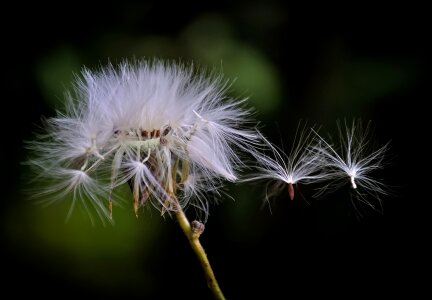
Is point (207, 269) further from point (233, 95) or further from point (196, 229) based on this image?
point (233, 95)

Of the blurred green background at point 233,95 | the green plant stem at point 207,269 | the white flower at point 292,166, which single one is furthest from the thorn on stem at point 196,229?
the blurred green background at point 233,95

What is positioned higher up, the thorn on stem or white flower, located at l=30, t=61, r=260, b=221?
white flower, located at l=30, t=61, r=260, b=221

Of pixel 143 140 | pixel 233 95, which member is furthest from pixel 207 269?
pixel 233 95

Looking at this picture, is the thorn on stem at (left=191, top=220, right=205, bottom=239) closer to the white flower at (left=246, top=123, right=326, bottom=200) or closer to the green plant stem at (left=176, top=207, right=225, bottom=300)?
the green plant stem at (left=176, top=207, right=225, bottom=300)

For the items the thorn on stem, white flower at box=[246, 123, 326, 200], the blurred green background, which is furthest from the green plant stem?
the blurred green background

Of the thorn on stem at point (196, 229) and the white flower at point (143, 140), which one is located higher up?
the white flower at point (143, 140)

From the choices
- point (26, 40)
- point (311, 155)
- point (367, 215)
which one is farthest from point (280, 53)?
point (311, 155)

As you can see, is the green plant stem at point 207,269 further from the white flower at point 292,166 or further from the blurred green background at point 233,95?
the blurred green background at point 233,95

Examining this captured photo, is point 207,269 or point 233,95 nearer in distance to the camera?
point 207,269
